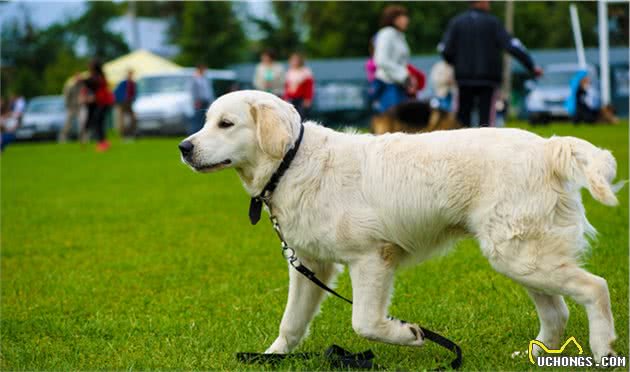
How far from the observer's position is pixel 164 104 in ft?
111

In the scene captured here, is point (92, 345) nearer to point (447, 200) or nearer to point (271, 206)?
point (271, 206)

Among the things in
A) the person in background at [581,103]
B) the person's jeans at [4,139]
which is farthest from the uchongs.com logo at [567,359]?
the person in background at [581,103]

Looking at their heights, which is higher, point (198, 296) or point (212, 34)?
point (212, 34)

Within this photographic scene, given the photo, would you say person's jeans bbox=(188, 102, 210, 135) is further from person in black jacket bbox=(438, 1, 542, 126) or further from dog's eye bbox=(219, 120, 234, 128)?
person in black jacket bbox=(438, 1, 542, 126)

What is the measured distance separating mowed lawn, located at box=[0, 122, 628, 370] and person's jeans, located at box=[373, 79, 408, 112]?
272cm

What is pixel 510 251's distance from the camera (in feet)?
14.0

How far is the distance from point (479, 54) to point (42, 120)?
94.2 feet

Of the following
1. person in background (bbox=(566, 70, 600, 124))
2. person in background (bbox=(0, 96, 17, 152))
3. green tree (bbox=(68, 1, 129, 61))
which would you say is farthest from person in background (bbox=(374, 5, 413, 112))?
green tree (bbox=(68, 1, 129, 61))

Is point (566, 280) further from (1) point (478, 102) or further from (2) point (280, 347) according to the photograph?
(1) point (478, 102)

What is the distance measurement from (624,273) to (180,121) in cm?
2860

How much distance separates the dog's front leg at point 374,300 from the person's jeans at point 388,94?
→ 817 cm

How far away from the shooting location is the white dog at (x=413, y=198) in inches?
167

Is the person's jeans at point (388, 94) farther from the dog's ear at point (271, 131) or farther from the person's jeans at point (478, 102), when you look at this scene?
the dog's ear at point (271, 131)

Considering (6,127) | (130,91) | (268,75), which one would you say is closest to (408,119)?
(268,75)
